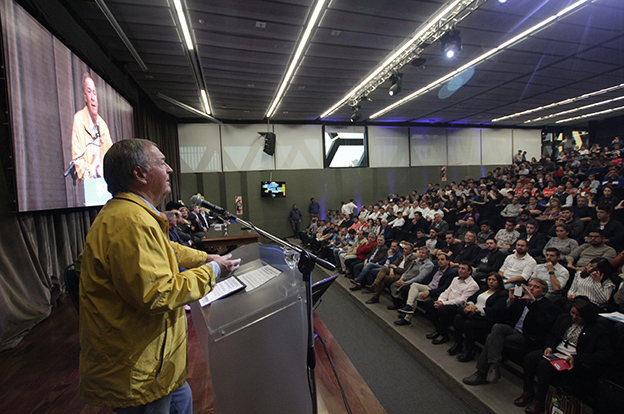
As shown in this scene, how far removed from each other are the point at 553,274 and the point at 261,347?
11.3ft

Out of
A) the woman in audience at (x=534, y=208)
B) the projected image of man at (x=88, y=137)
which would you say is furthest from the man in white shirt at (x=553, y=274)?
the projected image of man at (x=88, y=137)

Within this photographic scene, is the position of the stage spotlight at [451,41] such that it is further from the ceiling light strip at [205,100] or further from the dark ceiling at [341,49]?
the ceiling light strip at [205,100]

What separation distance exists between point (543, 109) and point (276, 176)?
9910mm

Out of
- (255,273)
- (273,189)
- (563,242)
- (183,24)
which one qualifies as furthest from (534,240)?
(273,189)

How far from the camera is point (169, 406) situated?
0.98 m

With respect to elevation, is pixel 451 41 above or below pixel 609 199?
above

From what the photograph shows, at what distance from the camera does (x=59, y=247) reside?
12.0ft

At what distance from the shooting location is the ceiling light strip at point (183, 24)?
382cm

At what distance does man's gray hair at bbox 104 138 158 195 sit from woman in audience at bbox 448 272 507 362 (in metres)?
3.07

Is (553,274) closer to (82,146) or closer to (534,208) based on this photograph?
(534,208)

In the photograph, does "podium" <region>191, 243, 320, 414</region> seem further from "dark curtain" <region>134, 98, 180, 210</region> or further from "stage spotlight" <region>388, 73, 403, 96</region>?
"dark curtain" <region>134, 98, 180, 210</region>

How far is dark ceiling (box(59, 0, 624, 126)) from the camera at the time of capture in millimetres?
4129

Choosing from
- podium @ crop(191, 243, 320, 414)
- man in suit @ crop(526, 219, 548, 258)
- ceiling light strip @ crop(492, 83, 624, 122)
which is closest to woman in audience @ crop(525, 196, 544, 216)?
man in suit @ crop(526, 219, 548, 258)

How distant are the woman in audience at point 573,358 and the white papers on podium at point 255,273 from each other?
2222 millimetres
